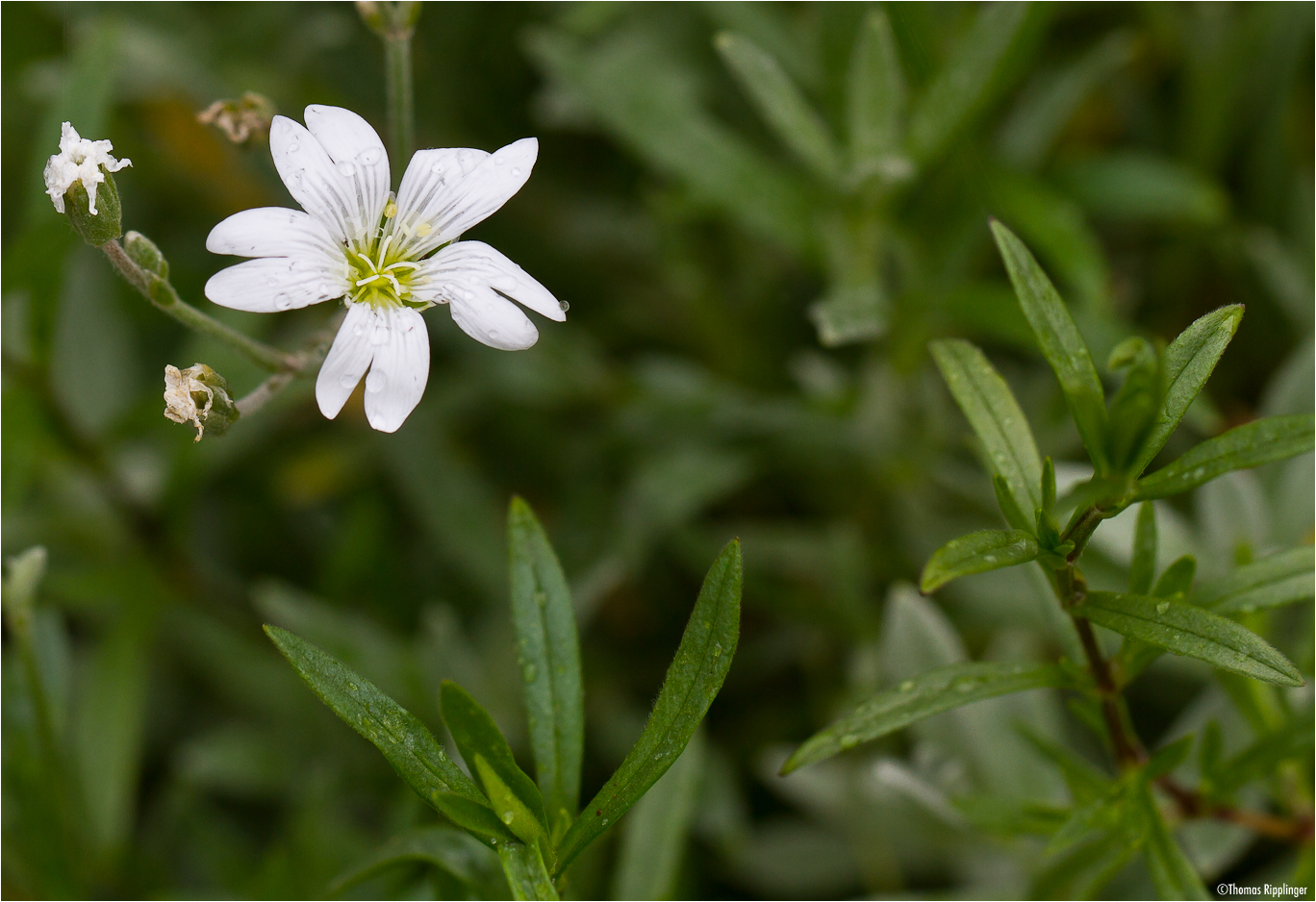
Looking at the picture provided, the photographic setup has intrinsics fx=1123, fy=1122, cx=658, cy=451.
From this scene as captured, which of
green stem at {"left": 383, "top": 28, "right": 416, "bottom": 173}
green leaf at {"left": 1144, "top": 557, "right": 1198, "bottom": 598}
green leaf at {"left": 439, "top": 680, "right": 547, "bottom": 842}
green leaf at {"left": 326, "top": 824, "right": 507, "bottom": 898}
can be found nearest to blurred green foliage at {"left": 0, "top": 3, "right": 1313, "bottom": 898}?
green leaf at {"left": 326, "top": 824, "right": 507, "bottom": 898}

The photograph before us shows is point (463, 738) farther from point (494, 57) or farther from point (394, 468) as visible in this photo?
point (494, 57)

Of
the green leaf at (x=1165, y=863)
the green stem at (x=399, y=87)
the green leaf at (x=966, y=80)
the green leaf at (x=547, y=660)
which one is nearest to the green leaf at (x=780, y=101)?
the green leaf at (x=966, y=80)

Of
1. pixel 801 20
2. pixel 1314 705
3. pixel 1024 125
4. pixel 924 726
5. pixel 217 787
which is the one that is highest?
pixel 801 20

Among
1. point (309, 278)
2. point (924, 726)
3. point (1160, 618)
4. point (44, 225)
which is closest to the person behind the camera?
point (1160, 618)

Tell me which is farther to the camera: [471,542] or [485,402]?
[485,402]

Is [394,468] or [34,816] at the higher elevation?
[394,468]

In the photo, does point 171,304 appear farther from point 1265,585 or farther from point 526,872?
point 1265,585

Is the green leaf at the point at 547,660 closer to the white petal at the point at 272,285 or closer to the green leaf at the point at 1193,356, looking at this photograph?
the white petal at the point at 272,285

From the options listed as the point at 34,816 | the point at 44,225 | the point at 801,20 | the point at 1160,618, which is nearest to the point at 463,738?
the point at 1160,618
